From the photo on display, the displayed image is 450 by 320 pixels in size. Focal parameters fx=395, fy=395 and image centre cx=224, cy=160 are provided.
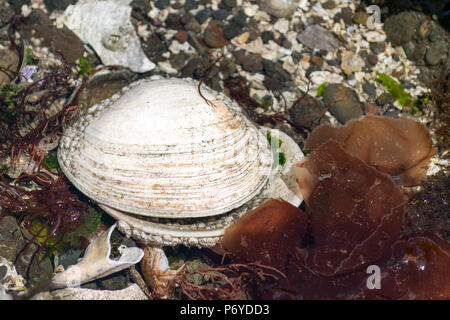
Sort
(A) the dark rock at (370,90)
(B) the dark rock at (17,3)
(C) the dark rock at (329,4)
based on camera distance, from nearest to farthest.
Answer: (B) the dark rock at (17,3)
(A) the dark rock at (370,90)
(C) the dark rock at (329,4)

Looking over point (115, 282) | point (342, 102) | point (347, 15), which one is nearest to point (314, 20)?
point (347, 15)

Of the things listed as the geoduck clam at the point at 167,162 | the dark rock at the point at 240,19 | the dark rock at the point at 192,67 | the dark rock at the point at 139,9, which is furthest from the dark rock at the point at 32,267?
the dark rock at the point at 240,19

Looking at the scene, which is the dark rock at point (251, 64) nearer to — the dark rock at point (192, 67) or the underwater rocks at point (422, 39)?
the dark rock at point (192, 67)

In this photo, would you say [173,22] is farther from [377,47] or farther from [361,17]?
[377,47]

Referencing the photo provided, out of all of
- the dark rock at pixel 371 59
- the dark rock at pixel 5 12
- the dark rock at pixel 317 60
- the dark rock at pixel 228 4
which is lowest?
the dark rock at pixel 371 59

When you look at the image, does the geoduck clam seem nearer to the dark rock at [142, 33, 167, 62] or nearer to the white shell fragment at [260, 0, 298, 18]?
the dark rock at [142, 33, 167, 62]
